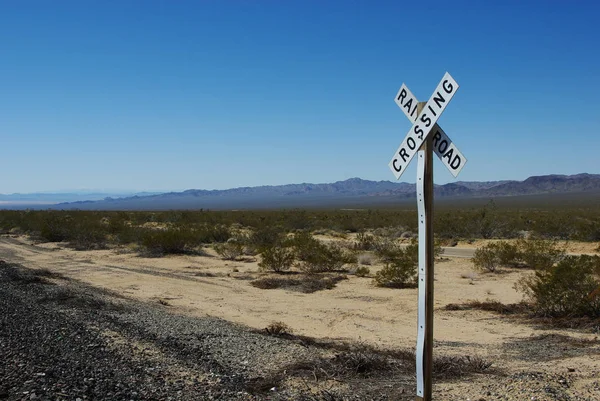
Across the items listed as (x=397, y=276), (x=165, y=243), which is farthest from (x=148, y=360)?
(x=165, y=243)

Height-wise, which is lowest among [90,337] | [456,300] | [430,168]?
[456,300]

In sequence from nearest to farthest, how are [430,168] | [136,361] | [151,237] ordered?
[430,168] < [136,361] < [151,237]

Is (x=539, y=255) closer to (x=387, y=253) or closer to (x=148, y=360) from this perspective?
(x=387, y=253)

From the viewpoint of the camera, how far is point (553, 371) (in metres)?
7.29

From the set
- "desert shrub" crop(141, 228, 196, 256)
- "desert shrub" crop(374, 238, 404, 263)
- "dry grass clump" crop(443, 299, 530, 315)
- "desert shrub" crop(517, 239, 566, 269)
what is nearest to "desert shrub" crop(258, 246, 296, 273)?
"desert shrub" crop(374, 238, 404, 263)

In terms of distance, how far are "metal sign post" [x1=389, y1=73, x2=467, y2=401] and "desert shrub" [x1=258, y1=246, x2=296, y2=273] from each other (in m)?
16.7

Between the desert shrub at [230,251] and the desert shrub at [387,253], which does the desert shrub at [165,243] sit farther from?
the desert shrub at [387,253]

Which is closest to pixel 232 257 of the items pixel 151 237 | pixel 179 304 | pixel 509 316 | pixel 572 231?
pixel 151 237

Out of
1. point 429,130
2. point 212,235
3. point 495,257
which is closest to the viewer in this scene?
point 429,130

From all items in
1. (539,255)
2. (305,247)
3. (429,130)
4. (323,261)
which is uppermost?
(429,130)

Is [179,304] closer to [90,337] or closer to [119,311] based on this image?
[119,311]

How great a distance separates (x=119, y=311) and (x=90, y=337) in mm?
3316

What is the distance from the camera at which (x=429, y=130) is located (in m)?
4.82

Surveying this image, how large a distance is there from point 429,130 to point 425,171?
1.33 ft
